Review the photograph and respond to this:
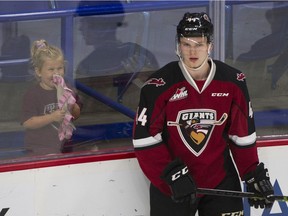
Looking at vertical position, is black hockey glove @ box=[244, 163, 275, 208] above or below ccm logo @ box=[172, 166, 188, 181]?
below

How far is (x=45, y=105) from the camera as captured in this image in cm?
353

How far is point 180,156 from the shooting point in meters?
3.32

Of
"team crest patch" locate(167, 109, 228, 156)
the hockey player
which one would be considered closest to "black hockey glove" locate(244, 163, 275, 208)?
the hockey player

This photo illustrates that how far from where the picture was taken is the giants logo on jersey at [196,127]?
328 cm

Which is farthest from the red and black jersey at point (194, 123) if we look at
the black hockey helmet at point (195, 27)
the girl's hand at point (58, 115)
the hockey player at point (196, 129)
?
the girl's hand at point (58, 115)

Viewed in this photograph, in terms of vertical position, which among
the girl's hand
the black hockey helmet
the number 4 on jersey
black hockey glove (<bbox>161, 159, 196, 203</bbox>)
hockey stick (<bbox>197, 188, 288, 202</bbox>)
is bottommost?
hockey stick (<bbox>197, 188, 288, 202</bbox>)

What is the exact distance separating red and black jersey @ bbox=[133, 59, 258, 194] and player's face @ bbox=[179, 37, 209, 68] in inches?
2.7

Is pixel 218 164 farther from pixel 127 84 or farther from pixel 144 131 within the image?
pixel 127 84

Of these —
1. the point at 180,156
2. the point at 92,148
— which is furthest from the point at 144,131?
the point at 92,148

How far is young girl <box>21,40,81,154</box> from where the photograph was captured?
138 inches

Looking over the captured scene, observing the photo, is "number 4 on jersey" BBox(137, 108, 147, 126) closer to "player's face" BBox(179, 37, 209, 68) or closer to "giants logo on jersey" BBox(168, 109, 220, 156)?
"giants logo on jersey" BBox(168, 109, 220, 156)

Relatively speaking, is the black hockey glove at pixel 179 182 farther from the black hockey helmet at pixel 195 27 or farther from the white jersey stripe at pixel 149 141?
the black hockey helmet at pixel 195 27

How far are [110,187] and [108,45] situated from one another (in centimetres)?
60

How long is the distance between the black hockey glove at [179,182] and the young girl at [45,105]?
567 millimetres
